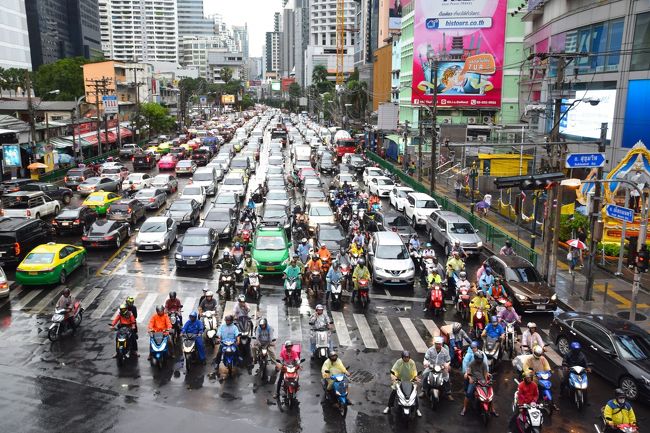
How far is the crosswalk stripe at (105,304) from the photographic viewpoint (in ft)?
60.9

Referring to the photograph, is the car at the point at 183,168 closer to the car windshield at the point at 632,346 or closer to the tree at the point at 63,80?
the car windshield at the point at 632,346

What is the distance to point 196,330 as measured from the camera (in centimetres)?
1462

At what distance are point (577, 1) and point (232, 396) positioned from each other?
1474 inches

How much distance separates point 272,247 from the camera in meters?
23.2

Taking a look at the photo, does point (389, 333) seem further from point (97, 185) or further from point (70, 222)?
point (97, 185)

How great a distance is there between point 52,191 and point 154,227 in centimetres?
1468

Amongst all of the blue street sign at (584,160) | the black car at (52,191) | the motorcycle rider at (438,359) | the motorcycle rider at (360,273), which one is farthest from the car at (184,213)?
the motorcycle rider at (438,359)

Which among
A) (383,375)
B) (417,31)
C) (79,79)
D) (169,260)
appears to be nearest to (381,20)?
(417,31)

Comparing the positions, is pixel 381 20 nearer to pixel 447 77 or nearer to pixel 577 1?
pixel 447 77

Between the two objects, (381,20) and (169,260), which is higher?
(381,20)

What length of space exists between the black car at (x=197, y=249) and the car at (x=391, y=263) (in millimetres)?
6579

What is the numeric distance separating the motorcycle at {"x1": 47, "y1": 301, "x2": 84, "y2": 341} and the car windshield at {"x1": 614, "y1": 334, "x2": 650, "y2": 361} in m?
14.3

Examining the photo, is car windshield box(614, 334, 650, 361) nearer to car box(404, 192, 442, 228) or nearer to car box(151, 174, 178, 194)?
car box(404, 192, 442, 228)

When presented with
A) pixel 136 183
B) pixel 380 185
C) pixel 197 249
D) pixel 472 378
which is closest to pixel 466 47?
pixel 380 185
